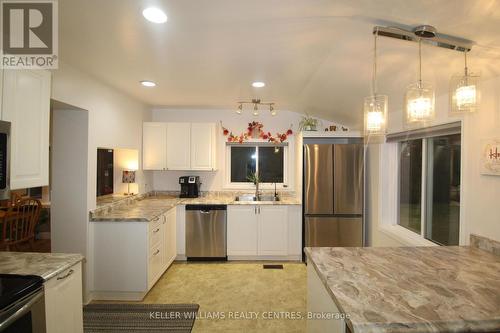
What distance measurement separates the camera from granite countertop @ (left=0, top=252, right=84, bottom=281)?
152 cm

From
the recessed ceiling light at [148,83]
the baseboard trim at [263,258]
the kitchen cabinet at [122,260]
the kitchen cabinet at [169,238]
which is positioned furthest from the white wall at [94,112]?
the baseboard trim at [263,258]

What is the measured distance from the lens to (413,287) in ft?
4.17

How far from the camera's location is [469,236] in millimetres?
1938

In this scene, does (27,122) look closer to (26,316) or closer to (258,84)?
(26,316)

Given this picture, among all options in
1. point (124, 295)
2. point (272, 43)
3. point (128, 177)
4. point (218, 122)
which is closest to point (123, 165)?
point (128, 177)

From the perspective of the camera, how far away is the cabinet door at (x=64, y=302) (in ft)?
5.03

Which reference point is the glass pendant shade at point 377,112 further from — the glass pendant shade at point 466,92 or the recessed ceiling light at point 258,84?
the recessed ceiling light at point 258,84

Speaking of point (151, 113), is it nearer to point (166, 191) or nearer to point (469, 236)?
point (166, 191)

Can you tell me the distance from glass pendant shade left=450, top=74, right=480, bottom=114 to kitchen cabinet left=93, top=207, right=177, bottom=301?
2.80 meters

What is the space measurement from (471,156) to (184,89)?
115 inches

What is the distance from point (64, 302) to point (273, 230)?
2.67 metres

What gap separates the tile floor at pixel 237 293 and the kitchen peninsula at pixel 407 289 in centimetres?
99

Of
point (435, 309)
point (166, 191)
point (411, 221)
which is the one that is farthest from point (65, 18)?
point (411, 221)

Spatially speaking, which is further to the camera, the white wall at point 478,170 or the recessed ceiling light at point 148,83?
the recessed ceiling light at point 148,83
